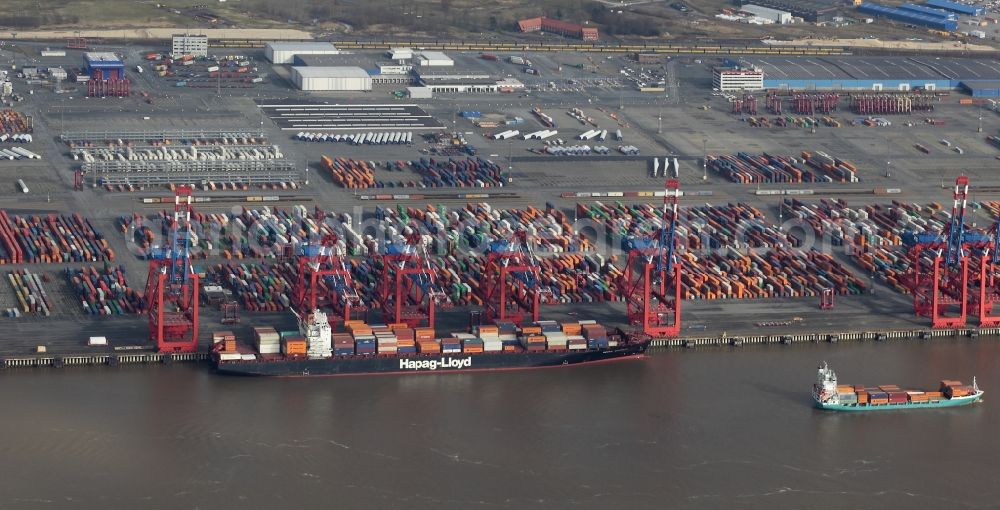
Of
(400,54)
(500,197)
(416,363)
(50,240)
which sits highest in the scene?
(400,54)

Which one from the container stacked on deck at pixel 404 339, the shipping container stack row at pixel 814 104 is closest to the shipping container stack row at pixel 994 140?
the shipping container stack row at pixel 814 104

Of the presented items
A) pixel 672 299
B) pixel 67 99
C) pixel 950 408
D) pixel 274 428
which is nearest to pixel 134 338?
pixel 274 428

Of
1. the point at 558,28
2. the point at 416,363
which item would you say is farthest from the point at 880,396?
the point at 558,28

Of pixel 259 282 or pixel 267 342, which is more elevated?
pixel 259 282

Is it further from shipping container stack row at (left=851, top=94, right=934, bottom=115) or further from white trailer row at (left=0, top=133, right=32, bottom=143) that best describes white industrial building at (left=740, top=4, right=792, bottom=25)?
white trailer row at (left=0, top=133, right=32, bottom=143)

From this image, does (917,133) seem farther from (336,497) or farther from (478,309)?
(336,497)

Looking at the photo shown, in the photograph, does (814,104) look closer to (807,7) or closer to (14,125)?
(807,7)

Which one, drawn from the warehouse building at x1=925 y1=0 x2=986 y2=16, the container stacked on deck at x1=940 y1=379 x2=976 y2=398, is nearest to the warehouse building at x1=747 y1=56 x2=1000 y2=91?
the warehouse building at x1=925 y1=0 x2=986 y2=16
